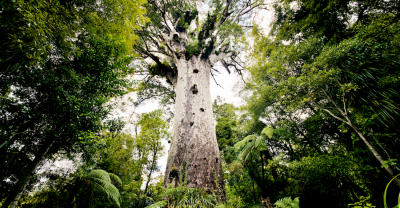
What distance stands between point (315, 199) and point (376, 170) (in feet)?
6.74

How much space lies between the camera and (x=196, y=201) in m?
1.56

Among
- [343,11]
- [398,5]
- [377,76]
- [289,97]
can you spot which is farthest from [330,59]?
[343,11]

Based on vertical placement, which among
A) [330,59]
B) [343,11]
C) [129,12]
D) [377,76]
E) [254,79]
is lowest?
[377,76]

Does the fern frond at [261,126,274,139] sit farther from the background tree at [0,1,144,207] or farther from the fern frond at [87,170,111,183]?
the fern frond at [87,170,111,183]

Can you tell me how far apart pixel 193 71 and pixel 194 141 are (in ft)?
7.96

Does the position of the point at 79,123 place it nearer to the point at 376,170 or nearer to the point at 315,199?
the point at 376,170

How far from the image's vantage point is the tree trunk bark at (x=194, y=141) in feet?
7.36

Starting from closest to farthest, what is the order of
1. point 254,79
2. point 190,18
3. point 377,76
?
point 377,76 → point 190,18 → point 254,79

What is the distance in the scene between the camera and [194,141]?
2764 millimetres

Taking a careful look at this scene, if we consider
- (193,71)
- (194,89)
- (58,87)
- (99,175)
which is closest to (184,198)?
(194,89)

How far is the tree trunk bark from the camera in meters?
2.24

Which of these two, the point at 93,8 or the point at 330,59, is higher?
the point at 93,8

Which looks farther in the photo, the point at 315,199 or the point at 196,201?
the point at 315,199

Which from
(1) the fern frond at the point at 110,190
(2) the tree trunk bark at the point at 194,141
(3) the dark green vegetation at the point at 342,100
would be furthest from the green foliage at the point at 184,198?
(1) the fern frond at the point at 110,190
